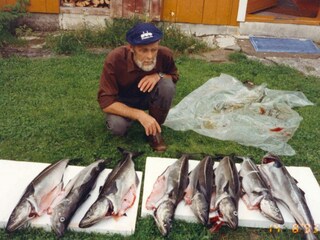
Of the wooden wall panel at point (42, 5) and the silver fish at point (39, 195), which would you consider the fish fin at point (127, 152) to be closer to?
the silver fish at point (39, 195)

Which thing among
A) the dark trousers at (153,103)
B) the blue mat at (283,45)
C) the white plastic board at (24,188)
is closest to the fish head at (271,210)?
the white plastic board at (24,188)

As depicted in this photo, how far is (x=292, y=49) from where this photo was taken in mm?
7750

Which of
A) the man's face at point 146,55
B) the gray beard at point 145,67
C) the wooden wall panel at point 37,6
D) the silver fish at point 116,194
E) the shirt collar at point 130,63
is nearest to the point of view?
the silver fish at point 116,194

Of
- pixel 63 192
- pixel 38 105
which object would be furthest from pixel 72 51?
pixel 63 192

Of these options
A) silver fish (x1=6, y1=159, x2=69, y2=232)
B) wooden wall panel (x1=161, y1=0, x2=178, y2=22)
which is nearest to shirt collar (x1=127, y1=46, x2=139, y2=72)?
silver fish (x1=6, y1=159, x2=69, y2=232)

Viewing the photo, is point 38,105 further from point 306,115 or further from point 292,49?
point 292,49

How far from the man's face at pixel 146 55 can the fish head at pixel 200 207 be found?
1.40 metres

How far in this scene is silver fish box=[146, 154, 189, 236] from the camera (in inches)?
133

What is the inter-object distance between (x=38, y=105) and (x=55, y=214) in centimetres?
243

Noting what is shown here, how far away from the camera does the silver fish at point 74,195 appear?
330cm

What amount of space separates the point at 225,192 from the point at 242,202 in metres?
0.24

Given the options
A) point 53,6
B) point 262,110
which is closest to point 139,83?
point 262,110

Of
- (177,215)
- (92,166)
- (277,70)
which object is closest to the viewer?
(177,215)

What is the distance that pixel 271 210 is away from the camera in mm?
3525
